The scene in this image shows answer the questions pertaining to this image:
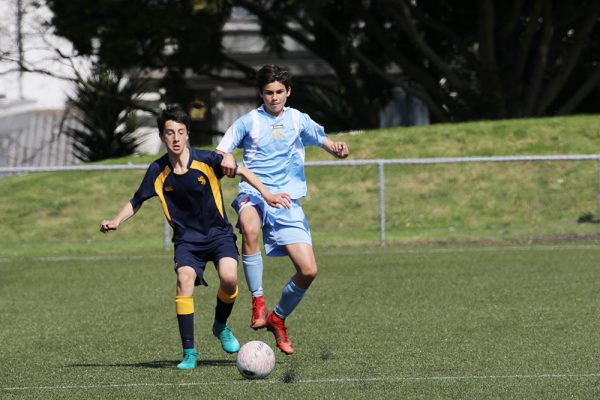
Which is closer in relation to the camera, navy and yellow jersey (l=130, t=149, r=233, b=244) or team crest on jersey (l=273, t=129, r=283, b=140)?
navy and yellow jersey (l=130, t=149, r=233, b=244)

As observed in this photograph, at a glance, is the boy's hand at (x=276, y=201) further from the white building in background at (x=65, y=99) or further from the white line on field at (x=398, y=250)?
the white building in background at (x=65, y=99)

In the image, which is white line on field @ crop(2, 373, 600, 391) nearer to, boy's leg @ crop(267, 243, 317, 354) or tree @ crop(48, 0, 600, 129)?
boy's leg @ crop(267, 243, 317, 354)

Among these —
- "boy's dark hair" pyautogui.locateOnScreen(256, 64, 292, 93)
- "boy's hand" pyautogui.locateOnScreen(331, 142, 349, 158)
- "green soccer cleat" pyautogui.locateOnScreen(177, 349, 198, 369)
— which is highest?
"boy's dark hair" pyautogui.locateOnScreen(256, 64, 292, 93)

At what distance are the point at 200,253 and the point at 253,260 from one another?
2.01ft

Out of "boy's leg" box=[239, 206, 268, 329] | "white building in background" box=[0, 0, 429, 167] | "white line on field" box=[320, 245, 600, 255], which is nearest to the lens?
"boy's leg" box=[239, 206, 268, 329]

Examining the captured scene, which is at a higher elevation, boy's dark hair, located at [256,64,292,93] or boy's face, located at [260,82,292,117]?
boy's dark hair, located at [256,64,292,93]

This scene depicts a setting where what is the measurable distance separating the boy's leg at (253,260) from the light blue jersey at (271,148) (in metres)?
0.21

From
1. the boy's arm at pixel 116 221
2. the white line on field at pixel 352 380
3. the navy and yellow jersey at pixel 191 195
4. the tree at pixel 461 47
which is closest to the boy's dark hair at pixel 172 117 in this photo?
the navy and yellow jersey at pixel 191 195

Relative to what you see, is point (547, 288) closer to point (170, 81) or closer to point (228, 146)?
point (228, 146)

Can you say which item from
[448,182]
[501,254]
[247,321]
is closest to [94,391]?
[247,321]

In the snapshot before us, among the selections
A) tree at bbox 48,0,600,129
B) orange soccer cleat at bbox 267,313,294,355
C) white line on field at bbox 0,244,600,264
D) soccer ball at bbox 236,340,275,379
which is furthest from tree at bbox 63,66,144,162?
soccer ball at bbox 236,340,275,379

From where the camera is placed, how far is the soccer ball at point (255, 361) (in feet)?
25.0

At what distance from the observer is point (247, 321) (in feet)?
36.8

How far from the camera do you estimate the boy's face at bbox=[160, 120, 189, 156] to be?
26.6ft
